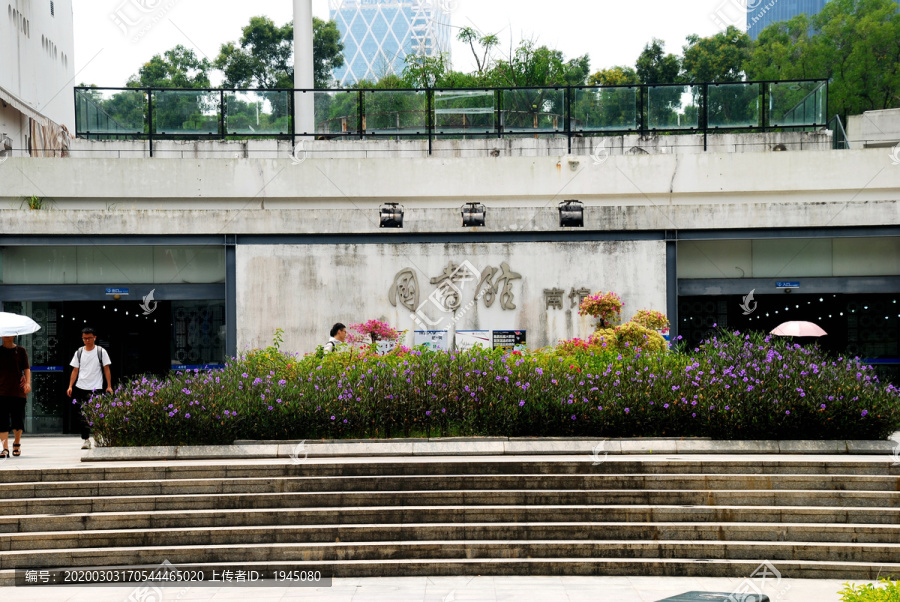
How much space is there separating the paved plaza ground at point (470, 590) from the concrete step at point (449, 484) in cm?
124

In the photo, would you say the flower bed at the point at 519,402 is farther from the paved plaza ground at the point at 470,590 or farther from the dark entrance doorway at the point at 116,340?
the dark entrance doorway at the point at 116,340

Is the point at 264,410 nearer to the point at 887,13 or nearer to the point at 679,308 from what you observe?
the point at 679,308

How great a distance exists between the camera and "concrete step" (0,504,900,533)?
29.8 feet

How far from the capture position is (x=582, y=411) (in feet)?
36.2

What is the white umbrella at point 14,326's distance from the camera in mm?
11836

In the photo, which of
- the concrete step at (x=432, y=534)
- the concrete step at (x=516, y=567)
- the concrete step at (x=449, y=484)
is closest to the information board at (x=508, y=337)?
the concrete step at (x=449, y=484)

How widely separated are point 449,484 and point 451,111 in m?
13.2

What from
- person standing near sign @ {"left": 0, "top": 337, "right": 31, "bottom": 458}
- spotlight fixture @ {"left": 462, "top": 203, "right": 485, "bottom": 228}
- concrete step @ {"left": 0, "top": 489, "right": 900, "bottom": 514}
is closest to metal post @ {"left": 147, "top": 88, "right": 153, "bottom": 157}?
spotlight fixture @ {"left": 462, "top": 203, "right": 485, "bottom": 228}

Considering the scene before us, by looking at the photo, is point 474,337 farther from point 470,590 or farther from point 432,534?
point 470,590

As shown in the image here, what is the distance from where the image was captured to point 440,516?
30.5 ft

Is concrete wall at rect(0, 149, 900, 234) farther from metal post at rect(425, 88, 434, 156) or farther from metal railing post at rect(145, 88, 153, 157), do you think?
metal post at rect(425, 88, 434, 156)

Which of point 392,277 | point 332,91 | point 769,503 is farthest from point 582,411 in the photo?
point 332,91

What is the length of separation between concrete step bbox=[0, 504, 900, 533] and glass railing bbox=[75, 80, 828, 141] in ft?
42.3

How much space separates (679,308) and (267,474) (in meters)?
10.5
